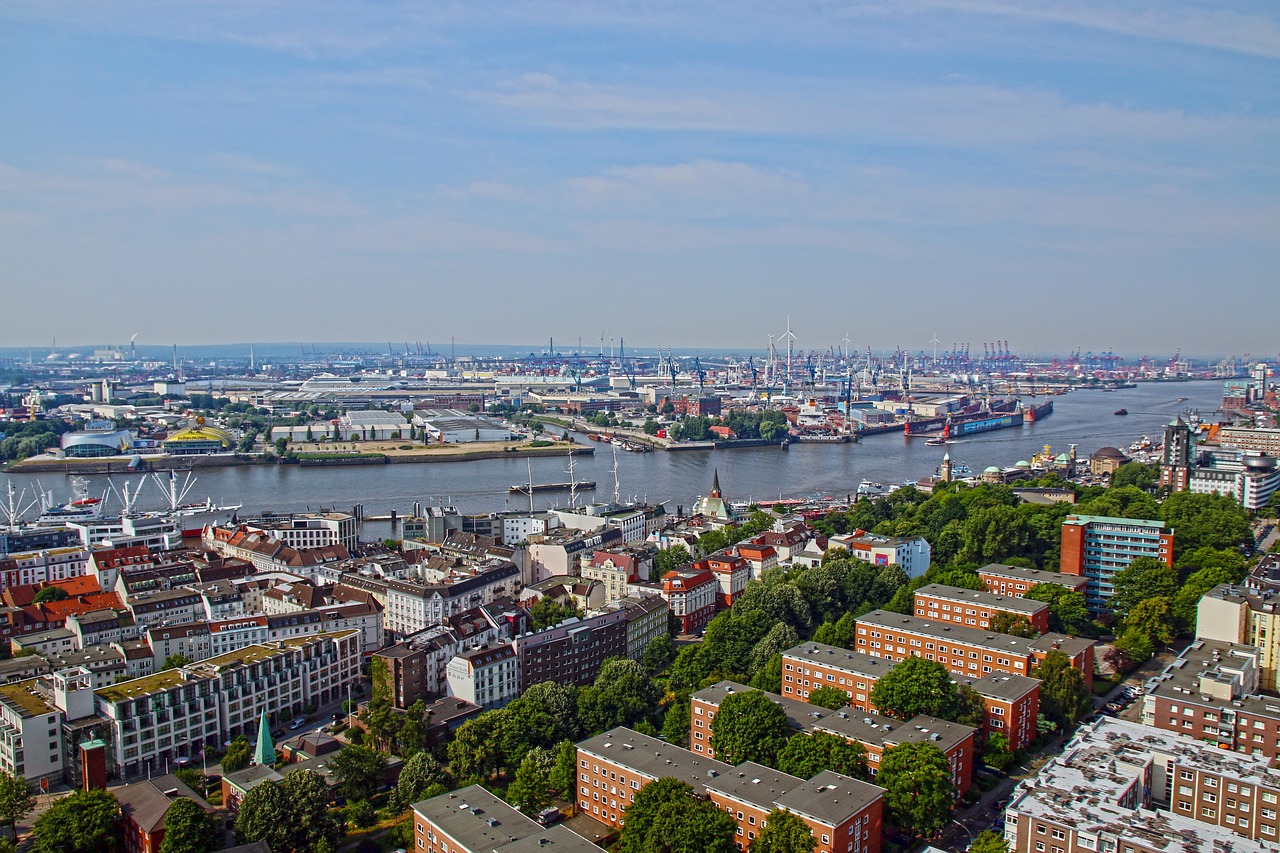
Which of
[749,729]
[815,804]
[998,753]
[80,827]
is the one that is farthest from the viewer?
[998,753]

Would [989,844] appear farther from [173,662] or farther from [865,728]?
[173,662]

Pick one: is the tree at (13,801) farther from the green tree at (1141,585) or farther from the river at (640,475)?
the river at (640,475)

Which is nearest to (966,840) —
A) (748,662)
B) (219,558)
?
(748,662)

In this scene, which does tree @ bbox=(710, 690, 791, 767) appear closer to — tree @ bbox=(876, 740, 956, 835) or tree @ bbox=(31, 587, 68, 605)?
tree @ bbox=(876, 740, 956, 835)

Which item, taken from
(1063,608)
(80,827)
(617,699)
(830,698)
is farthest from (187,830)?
(1063,608)

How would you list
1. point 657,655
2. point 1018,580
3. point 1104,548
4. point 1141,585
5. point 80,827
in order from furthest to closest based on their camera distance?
point 1104,548 → point 1018,580 → point 1141,585 → point 657,655 → point 80,827

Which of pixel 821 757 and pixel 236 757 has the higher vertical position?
pixel 821 757

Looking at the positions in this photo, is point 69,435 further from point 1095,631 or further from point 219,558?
point 1095,631

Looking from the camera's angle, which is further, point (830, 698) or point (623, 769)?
point (830, 698)
